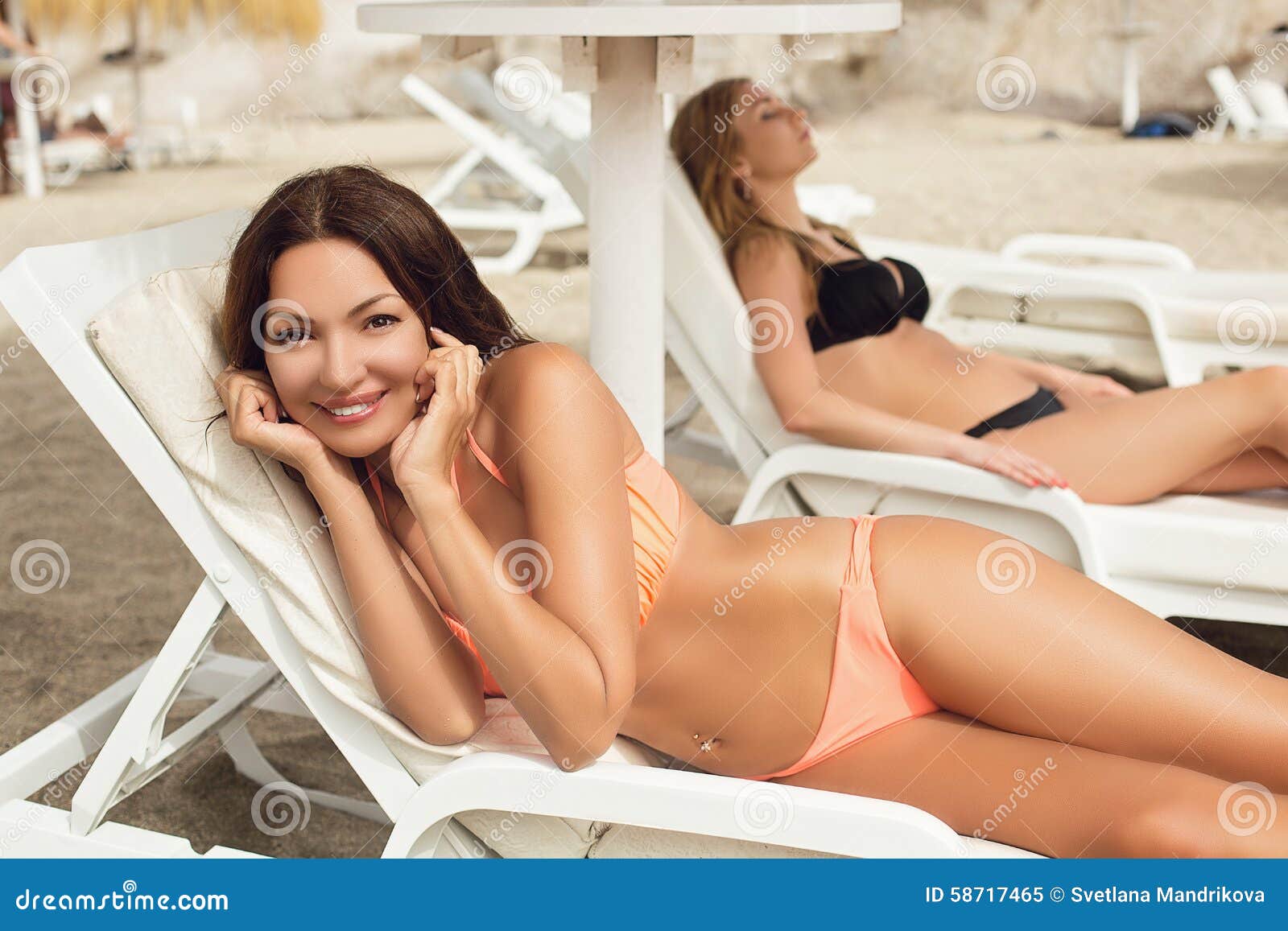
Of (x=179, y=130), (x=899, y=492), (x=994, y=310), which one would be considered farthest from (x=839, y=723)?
(x=179, y=130)

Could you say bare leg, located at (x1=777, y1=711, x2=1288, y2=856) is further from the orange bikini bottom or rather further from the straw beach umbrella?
the straw beach umbrella

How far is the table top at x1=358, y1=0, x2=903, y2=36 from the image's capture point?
2.15 m

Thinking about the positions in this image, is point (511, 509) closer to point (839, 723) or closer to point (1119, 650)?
point (839, 723)

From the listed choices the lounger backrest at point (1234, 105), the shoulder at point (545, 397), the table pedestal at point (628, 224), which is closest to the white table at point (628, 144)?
the table pedestal at point (628, 224)

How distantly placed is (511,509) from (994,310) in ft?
8.45

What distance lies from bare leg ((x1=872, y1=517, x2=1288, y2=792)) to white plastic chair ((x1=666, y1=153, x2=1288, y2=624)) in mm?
808

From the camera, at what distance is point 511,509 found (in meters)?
1.80

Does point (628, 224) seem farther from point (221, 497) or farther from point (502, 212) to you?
point (502, 212)

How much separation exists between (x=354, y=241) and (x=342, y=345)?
0.14 metres

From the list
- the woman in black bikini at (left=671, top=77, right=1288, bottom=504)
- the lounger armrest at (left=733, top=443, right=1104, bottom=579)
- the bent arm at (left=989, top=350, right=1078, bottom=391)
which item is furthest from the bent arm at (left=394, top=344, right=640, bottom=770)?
the bent arm at (left=989, top=350, right=1078, bottom=391)

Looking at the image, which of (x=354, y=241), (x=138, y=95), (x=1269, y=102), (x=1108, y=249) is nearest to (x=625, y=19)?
(x=354, y=241)

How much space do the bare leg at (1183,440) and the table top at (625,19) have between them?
3.40 ft

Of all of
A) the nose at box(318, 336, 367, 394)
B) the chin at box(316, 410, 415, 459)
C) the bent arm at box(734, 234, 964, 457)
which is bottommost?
the bent arm at box(734, 234, 964, 457)

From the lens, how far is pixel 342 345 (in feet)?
5.47
